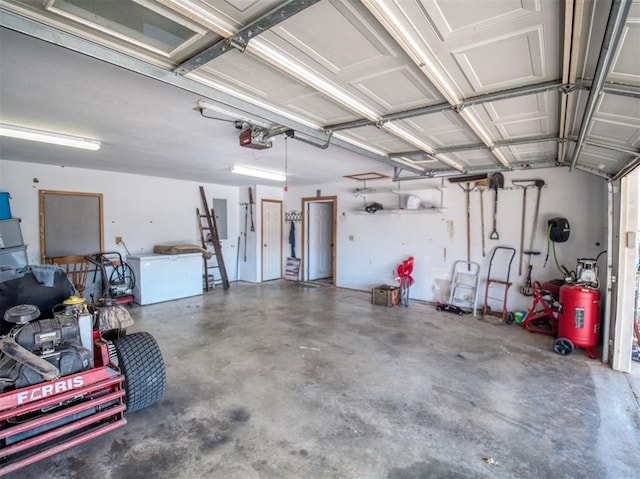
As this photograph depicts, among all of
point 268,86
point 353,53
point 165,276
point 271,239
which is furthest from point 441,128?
point 271,239

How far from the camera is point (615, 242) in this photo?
3.55 m

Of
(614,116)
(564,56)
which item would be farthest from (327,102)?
(614,116)

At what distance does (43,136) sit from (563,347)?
21.0ft

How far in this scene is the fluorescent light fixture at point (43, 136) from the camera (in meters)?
3.27

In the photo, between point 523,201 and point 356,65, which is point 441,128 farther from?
point 523,201

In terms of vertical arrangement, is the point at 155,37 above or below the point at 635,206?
above

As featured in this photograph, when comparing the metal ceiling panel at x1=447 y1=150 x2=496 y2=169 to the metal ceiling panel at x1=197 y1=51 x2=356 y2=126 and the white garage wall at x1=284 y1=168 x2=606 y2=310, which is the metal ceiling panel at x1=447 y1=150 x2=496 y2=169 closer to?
the white garage wall at x1=284 y1=168 x2=606 y2=310

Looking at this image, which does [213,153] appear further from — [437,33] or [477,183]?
[477,183]

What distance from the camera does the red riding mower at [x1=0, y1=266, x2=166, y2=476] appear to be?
193 centimetres

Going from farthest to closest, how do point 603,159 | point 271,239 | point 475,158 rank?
point 271,239, point 475,158, point 603,159

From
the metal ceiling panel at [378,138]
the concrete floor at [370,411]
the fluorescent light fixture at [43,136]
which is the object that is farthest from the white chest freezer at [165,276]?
the metal ceiling panel at [378,138]

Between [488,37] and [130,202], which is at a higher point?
[488,37]

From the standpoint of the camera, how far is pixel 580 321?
3826mm

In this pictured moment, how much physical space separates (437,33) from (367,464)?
2.53m
